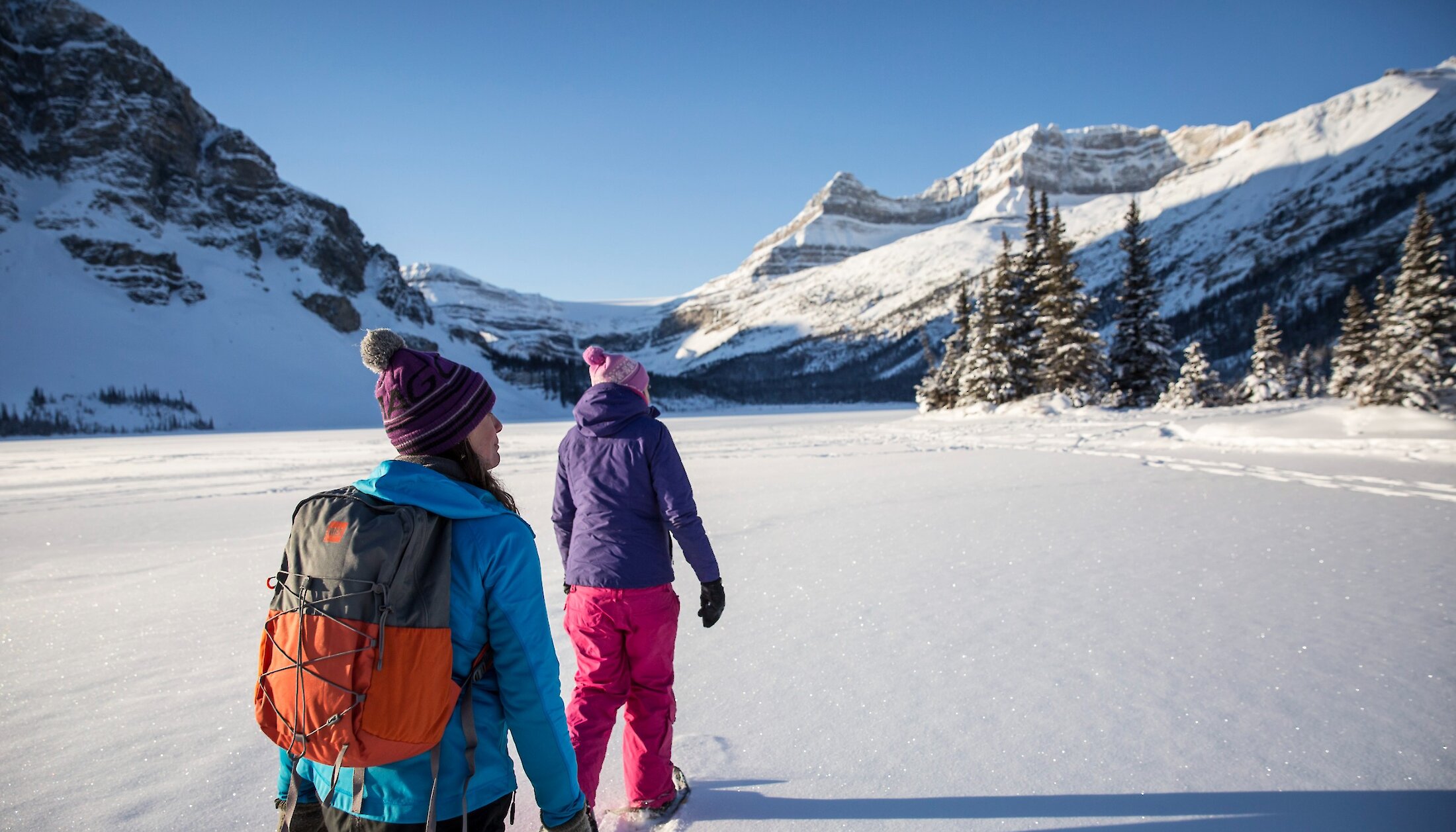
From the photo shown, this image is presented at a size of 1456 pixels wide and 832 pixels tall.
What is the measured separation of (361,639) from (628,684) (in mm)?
1383

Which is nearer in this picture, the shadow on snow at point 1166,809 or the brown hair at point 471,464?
the brown hair at point 471,464

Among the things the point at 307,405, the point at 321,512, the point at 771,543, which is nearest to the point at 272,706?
the point at 321,512

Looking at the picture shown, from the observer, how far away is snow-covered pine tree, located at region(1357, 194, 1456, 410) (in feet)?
61.1

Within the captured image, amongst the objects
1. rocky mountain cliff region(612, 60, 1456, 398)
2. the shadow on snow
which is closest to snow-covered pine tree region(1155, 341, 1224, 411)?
the shadow on snow

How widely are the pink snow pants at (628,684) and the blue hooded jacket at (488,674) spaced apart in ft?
2.73

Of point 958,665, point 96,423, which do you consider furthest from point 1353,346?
point 96,423

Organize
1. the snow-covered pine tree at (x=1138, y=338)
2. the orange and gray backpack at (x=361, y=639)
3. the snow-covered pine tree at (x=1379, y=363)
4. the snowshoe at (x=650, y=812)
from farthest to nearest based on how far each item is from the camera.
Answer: the snow-covered pine tree at (x=1138, y=338) < the snow-covered pine tree at (x=1379, y=363) < the snowshoe at (x=650, y=812) < the orange and gray backpack at (x=361, y=639)

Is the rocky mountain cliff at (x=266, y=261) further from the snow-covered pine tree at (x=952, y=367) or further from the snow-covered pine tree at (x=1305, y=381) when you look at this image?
the snow-covered pine tree at (x=952, y=367)

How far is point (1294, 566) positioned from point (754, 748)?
4710mm

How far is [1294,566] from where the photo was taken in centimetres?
452

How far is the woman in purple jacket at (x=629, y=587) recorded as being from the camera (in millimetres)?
2275

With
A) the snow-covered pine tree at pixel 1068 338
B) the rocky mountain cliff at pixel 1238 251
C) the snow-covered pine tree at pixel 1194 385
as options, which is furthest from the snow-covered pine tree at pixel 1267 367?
the rocky mountain cliff at pixel 1238 251

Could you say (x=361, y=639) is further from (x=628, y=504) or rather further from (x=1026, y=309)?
(x=1026, y=309)

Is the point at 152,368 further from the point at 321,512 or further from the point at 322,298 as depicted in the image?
Answer: the point at 321,512
